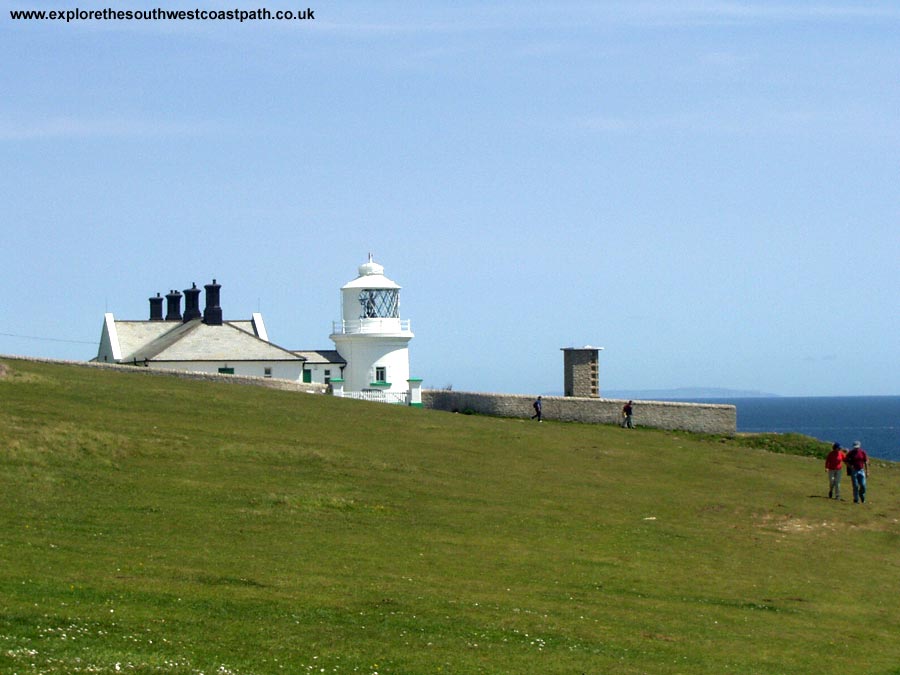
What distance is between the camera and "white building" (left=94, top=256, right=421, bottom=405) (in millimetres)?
61438

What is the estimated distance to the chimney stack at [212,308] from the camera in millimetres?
66500

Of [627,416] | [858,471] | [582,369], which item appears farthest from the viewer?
[582,369]

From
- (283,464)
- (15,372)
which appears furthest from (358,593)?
(15,372)

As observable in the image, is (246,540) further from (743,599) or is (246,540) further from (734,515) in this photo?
(734,515)

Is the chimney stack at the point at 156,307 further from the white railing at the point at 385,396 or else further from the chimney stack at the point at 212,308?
the white railing at the point at 385,396

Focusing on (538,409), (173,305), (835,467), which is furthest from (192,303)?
(835,467)

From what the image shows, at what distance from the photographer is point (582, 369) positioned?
5800cm

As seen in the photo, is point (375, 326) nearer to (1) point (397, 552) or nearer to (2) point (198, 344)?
(2) point (198, 344)

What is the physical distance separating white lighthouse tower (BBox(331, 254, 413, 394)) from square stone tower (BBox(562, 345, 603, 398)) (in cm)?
840

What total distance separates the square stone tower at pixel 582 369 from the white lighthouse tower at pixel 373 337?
331 inches

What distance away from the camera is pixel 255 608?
16.4m

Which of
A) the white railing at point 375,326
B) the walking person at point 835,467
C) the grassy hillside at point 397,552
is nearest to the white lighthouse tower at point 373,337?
the white railing at point 375,326

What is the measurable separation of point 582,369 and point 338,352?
1352cm

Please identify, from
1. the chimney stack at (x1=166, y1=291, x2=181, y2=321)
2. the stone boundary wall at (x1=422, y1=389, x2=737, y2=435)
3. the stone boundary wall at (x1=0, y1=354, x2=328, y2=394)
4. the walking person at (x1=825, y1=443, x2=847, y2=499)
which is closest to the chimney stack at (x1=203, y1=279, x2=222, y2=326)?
the chimney stack at (x1=166, y1=291, x2=181, y2=321)
